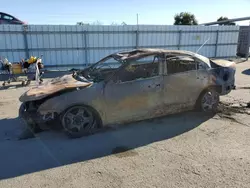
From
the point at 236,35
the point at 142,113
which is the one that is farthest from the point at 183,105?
the point at 236,35

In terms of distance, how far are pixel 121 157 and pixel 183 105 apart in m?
2.15

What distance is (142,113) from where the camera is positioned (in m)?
4.95

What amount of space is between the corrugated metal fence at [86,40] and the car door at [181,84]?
8.67 metres

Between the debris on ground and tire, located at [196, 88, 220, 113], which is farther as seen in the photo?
tire, located at [196, 88, 220, 113]

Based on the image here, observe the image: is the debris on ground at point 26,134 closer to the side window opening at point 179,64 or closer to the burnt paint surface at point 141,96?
the burnt paint surface at point 141,96

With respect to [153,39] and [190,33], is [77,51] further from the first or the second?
[190,33]

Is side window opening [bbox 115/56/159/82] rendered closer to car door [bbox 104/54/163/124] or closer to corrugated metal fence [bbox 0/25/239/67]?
car door [bbox 104/54/163/124]

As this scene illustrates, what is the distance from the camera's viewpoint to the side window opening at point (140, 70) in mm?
4754

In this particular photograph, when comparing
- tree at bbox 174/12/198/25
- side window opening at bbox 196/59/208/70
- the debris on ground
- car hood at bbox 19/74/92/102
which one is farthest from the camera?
tree at bbox 174/12/198/25

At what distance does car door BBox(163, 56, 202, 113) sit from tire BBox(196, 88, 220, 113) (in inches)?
6.5

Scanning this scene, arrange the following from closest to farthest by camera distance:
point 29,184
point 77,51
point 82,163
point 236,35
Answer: point 29,184, point 82,163, point 77,51, point 236,35

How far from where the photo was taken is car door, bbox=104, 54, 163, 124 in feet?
15.3

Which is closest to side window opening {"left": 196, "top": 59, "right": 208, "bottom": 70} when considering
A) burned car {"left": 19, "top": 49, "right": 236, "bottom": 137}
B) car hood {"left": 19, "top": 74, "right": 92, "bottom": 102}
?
burned car {"left": 19, "top": 49, "right": 236, "bottom": 137}

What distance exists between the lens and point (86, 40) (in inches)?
517
